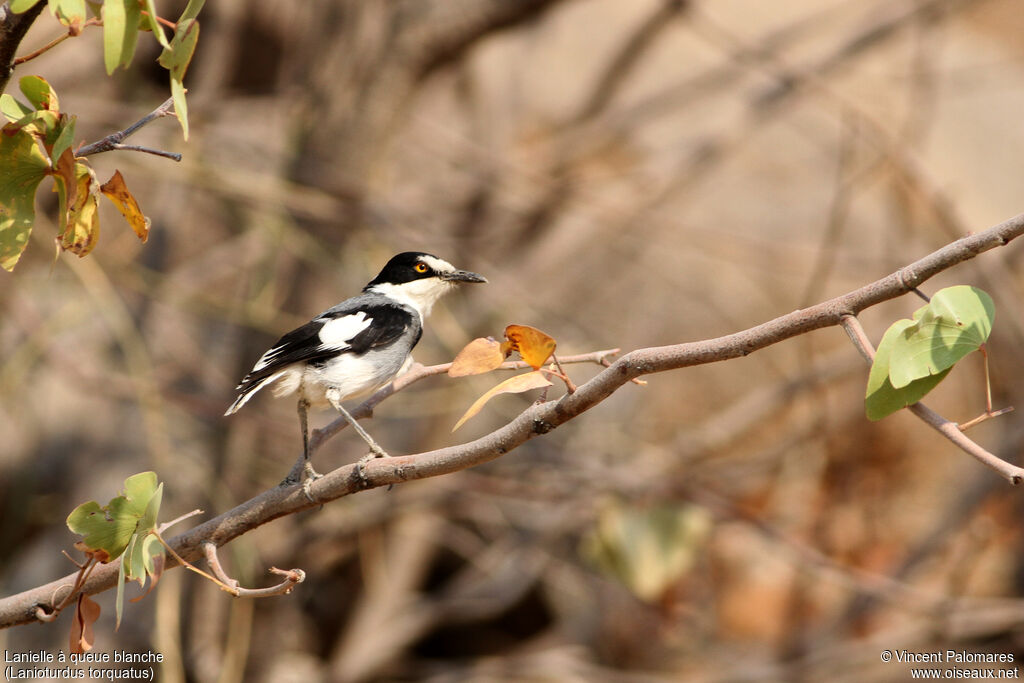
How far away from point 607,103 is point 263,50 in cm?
307

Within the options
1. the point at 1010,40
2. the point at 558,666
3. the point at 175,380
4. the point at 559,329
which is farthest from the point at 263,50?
the point at 1010,40

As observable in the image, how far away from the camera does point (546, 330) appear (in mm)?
5297

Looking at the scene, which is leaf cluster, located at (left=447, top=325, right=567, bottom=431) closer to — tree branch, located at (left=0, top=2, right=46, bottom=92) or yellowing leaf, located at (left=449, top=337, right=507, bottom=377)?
yellowing leaf, located at (left=449, top=337, right=507, bottom=377)

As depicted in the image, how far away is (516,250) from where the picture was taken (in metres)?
6.42

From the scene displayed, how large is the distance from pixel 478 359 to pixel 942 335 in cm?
76

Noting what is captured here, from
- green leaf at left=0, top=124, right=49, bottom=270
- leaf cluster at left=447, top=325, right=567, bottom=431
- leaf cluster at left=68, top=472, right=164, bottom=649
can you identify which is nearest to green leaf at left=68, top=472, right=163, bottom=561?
leaf cluster at left=68, top=472, right=164, bottom=649

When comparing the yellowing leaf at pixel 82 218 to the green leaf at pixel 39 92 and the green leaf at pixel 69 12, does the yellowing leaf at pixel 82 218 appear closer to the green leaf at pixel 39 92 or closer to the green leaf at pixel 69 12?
the green leaf at pixel 39 92

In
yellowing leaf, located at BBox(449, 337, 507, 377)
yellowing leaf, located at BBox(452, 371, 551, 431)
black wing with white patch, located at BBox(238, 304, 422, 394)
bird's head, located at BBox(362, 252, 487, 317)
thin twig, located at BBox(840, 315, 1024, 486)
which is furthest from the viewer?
bird's head, located at BBox(362, 252, 487, 317)

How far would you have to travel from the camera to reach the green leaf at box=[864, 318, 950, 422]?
1526 millimetres

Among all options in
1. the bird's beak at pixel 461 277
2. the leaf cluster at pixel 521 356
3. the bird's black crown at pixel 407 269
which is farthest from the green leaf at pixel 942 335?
the bird's black crown at pixel 407 269

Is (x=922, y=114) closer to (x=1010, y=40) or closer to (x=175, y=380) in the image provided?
(x=1010, y=40)

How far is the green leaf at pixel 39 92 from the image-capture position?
5.14ft

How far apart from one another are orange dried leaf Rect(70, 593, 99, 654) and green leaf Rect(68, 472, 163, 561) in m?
0.14

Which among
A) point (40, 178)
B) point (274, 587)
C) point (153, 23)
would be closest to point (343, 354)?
Answer: point (274, 587)
